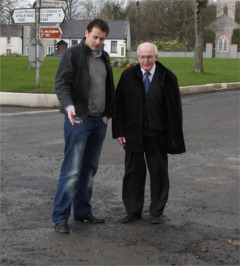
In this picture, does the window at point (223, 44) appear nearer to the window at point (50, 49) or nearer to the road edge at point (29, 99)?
the window at point (50, 49)

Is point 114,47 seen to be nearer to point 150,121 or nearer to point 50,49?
point 50,49

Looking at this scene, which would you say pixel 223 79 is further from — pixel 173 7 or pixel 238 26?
pixel 238 26

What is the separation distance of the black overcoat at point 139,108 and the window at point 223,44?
79288mm

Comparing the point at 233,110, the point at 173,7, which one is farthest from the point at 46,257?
the point at 173,7

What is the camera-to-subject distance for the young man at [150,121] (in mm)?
5117

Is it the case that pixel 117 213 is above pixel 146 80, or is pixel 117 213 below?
below

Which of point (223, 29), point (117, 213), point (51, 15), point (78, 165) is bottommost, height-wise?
point (117, 213)

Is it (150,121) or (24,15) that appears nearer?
(150,121)

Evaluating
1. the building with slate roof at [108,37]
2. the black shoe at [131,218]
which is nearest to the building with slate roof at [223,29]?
the building with slate roof at [108,37]

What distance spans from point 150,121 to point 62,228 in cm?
133

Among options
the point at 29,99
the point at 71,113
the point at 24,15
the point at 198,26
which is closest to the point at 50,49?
the point at 198,26

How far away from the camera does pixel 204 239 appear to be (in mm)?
4703

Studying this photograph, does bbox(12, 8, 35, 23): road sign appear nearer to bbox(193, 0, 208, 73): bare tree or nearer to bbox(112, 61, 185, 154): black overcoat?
bbox(193, 0, 208, 73): bare tree

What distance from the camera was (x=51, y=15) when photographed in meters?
16.4
